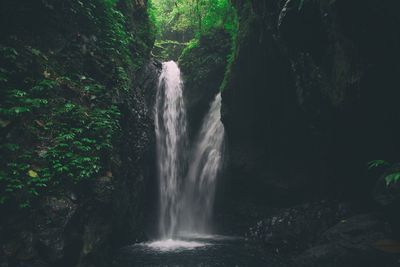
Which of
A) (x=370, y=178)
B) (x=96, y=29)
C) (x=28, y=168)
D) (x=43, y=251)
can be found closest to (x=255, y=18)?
(x=96, y=29)

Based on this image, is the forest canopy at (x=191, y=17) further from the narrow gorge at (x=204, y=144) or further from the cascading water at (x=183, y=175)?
the cascading water at (x=183, y=175)

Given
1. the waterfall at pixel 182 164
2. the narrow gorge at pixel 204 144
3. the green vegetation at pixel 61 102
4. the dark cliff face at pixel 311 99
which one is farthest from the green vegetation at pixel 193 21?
the green vegetation at pixel 61 102

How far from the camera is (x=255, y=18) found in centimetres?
1295

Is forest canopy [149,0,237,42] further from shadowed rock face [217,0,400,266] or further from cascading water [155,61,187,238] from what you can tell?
shadowed rock face [217,0,400,266]

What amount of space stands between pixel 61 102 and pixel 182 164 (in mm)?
8575

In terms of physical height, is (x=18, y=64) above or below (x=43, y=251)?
above

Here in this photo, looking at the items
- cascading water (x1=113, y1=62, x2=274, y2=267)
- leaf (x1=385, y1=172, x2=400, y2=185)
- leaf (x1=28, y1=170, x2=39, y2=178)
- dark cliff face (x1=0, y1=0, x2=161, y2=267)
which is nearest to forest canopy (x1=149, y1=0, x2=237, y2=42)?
cascading water (x1=113, y1=62, x2=274, y2=267)

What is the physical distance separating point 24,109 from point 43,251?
335 centimetres

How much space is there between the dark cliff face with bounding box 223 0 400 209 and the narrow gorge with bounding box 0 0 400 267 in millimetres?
45

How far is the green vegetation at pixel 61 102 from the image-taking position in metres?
7.16

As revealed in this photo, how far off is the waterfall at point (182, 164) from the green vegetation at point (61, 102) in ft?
16.6

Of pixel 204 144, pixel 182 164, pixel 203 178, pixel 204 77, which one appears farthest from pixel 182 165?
pixel 204 77

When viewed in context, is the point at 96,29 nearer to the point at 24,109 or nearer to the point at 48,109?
the point at 48,109

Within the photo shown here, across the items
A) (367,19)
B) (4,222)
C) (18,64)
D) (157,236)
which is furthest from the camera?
(157,236)
